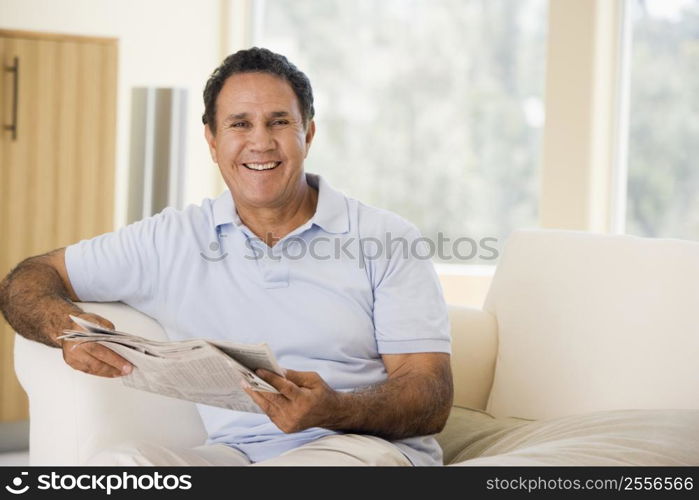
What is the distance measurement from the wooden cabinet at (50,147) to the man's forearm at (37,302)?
203 centimetres

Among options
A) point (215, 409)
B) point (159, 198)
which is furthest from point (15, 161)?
point (215, 409)

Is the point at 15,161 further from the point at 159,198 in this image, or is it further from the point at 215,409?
the point at 215,409

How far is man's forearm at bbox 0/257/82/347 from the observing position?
1938 mm

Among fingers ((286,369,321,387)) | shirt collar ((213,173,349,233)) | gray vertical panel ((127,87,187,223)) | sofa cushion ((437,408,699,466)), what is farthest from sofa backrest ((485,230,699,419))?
gray vertical panel ((127,87,187,223))

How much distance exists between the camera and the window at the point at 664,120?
416 centimetres

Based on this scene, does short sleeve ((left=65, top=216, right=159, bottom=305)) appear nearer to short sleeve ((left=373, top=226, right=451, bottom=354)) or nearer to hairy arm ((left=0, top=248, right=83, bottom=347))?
hairy arm ((left=0, top=248, right=83, bottom=347))

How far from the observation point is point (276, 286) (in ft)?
6.63

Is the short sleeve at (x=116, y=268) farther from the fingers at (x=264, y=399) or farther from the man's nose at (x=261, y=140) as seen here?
the fingers at (x=264, y=399)

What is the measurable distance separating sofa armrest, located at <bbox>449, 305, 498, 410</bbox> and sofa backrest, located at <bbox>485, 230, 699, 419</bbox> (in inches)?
1.2

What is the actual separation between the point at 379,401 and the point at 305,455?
18 centimetres

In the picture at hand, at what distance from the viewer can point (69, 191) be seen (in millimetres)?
4168

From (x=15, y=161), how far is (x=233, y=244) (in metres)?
2.29

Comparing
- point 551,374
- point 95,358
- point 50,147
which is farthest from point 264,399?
point 50,147

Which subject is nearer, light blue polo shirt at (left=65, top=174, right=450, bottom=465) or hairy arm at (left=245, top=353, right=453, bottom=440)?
hairy arm at (left=245, top=353, right=453, bottom=440)
